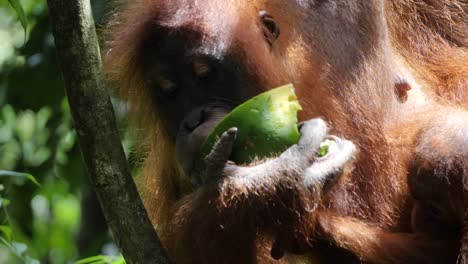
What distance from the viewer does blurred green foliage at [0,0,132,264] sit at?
432 cm

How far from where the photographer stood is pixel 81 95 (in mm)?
2881

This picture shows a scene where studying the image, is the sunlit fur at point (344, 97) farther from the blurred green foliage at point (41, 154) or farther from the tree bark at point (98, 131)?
the blurred green foliage at point (41, 154)

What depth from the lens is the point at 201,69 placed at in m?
3.48

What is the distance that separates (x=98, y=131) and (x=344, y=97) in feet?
3.66

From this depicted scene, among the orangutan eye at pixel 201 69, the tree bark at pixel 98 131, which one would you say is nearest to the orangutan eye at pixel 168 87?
the orangutan eye at pixel 201 69

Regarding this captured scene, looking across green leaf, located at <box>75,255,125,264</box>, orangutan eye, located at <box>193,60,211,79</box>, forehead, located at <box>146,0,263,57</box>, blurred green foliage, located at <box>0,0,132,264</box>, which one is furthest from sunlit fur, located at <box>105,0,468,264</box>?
blurred green foliage, located at <box>0,0,132,264</box>

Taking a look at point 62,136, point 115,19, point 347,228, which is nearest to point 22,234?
point 62,136

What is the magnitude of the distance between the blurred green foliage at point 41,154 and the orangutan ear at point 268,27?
91cm

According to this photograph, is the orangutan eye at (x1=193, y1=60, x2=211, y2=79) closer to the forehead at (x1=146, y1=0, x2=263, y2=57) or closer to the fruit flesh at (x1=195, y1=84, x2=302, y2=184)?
the forehead at (x1=146, y1=0, x2=263, y2=57)

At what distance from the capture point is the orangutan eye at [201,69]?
11.4 feet

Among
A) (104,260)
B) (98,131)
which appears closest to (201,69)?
(98,131)

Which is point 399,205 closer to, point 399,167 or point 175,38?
point 399,167

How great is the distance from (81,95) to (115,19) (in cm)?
123

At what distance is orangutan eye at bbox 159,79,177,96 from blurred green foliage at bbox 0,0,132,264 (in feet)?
2.23
